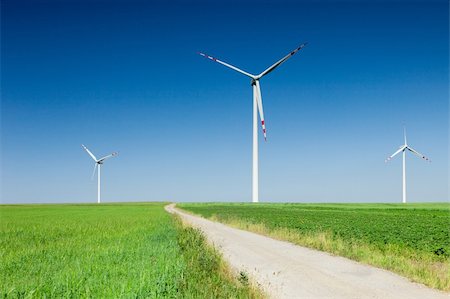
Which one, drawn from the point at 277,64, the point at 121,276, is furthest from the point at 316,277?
the point at 277,64

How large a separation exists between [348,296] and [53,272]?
10.0m

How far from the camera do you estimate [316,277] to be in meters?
17.8

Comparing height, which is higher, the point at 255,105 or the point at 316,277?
the point at 255,105

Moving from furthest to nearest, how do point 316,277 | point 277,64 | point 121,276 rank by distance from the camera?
point 277,64 → point 316,277 → point 121,276

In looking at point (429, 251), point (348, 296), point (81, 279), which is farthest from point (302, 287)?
point (429, 251)

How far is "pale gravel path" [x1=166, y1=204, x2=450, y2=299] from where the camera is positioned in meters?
14.9

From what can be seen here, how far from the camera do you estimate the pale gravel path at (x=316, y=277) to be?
14898 millimetres

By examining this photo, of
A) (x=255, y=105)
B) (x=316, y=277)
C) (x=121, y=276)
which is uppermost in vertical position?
(x=255, y=105)

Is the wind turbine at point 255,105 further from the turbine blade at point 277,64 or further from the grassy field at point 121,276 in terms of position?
the grassy field at point 121,276

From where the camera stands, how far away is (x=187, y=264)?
1549 cm

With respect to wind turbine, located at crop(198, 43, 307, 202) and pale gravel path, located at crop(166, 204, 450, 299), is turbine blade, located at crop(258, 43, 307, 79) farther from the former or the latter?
pale gravel path, located at crop(166, 204, 450, 299)

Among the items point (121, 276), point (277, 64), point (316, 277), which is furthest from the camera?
point (277, 64)

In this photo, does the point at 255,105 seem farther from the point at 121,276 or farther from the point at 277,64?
the point at 121,276

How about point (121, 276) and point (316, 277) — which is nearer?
point (121, 276)
